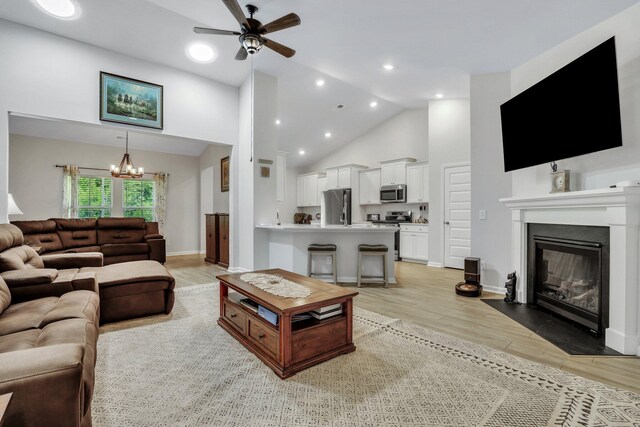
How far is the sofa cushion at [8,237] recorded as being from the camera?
2.63 metres

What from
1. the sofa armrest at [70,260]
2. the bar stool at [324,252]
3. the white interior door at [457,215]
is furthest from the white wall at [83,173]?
the white interior door at [457,215]

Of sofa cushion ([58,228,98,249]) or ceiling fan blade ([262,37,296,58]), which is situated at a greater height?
ceiling fan blade ([262,37,296,58])

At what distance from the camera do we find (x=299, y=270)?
178 inches

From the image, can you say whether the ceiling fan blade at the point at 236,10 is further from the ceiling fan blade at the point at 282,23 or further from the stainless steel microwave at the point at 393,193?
the stainless steel microwave at the point at 393,193

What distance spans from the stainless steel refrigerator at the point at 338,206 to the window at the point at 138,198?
447 cm

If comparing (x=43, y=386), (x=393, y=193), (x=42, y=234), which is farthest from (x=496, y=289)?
(x=42, y=234)

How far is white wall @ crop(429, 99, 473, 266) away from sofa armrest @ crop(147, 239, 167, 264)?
18.2 ft

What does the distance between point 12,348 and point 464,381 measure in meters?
2.49

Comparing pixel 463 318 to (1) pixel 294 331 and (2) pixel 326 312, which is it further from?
(1) pixel 294 331

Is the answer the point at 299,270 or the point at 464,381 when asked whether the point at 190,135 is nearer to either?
the point at 299,270

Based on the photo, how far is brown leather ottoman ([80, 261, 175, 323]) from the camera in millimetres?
2883

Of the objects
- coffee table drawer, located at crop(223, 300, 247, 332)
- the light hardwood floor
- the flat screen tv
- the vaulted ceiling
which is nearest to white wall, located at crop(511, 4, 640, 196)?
the vaulted ceiling

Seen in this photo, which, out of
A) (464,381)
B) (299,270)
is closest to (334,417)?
(464,381)

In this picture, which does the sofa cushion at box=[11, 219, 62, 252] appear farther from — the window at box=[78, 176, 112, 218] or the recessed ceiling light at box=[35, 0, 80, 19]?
the recessed ceiling light at box=[35, 0, 80, 19]
